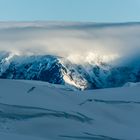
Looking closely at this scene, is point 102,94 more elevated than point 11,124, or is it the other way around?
point 102,94

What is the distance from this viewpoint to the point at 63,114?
12359 mm

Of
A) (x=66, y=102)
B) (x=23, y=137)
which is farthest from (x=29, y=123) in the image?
(x=66, y=102)

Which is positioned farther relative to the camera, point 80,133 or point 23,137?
point 80,133

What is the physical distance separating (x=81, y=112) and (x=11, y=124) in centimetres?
172

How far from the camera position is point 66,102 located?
529 inches

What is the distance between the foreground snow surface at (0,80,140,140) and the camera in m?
11.4

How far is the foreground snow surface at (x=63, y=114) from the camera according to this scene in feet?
37.5

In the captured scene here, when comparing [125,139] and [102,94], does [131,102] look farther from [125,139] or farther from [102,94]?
[125,139]

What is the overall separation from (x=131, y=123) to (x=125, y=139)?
1275 millimetres

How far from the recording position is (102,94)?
15.1m

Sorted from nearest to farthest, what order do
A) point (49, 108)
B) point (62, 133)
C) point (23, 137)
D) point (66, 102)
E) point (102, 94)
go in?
point (23, 137) < point (62, 133) < point (49, 108) < point (66, 102) < point (102, 94)

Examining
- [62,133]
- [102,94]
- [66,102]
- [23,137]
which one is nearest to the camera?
[23,137]

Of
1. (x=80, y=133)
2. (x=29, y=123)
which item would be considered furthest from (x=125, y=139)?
(x=29, y=123)

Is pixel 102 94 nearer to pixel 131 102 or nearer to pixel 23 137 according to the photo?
pixel 131 102
